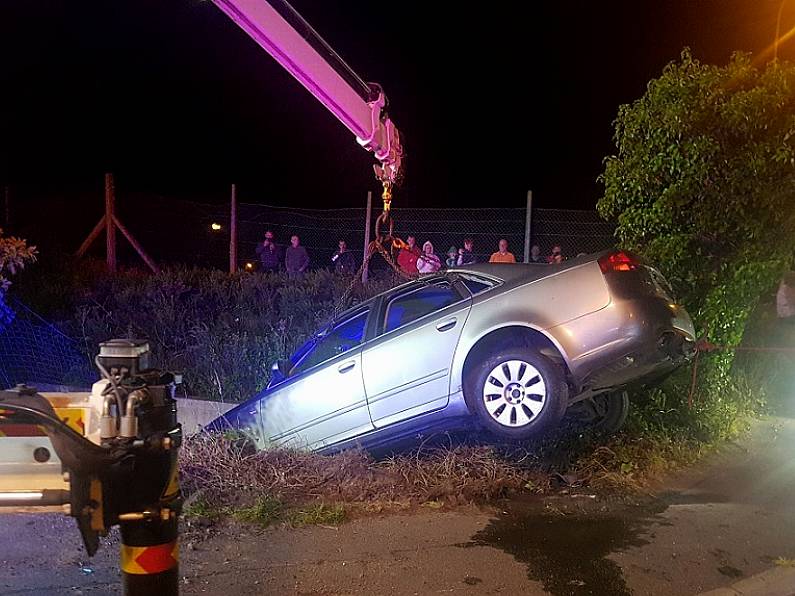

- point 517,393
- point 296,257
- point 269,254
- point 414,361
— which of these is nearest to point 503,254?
point 296,257

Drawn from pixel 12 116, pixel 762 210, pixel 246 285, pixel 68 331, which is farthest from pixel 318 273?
pixel 12 116

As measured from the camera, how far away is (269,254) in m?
11.5

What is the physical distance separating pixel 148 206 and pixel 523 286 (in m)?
8.72

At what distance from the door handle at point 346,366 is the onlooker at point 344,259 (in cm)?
483

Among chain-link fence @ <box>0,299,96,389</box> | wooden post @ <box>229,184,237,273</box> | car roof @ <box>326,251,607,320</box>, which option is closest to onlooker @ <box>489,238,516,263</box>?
wooden post @ <box>229,184,237,273</box>

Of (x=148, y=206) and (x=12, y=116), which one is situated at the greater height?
(x=12, y=116)

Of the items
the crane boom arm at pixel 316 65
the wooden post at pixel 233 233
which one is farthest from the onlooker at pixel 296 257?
the crane boom arm at pixel 316 65

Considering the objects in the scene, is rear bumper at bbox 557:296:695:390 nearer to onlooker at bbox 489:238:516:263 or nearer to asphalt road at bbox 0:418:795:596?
asphalt road at bbox 0:418:795:596

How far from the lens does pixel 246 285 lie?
9211 mm

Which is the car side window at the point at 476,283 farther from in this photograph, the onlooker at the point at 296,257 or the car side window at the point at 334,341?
the onlooker at the point at 296,257

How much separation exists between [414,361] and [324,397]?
2.77ft

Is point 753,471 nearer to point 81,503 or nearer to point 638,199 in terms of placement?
point 638,199

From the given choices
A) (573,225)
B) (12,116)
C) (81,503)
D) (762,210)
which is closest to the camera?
(81,503)

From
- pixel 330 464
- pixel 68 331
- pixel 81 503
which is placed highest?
pixel 68 331
